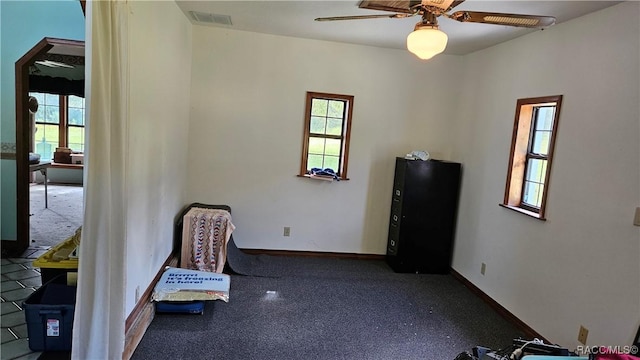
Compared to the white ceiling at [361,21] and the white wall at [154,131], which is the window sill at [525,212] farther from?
the white wall at [154,131]

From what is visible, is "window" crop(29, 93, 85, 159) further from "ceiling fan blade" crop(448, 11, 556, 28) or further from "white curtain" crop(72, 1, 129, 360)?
"ceiling fan blade" crop(448, 11, 556, 28)

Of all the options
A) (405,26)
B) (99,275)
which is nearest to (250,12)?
(405,26)

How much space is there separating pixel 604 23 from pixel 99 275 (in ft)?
11.8

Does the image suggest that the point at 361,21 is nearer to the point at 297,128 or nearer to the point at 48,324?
the point at 297,128

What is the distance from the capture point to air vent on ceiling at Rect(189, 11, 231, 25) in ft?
12.1

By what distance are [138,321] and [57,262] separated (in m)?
0.69

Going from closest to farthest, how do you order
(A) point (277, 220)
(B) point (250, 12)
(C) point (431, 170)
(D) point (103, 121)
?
(D) point (103, 121)
(B) point (250, 12)
(C) point (431, 170)
(A) point (277, 220)

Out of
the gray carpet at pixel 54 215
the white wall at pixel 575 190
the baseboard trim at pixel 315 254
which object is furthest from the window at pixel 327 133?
the gray carpet at pixel 54 215

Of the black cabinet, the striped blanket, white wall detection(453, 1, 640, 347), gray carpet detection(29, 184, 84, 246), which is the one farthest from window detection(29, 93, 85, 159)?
white wall detection(453, 1, 640, 347)

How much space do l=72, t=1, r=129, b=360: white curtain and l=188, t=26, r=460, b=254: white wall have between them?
7.55ft

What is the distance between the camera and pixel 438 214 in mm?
4371

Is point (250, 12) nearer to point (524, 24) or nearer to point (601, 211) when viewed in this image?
point (524, 24)

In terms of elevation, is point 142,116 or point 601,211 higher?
point 142,116

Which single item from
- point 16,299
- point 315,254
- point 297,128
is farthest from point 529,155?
point 16,299
